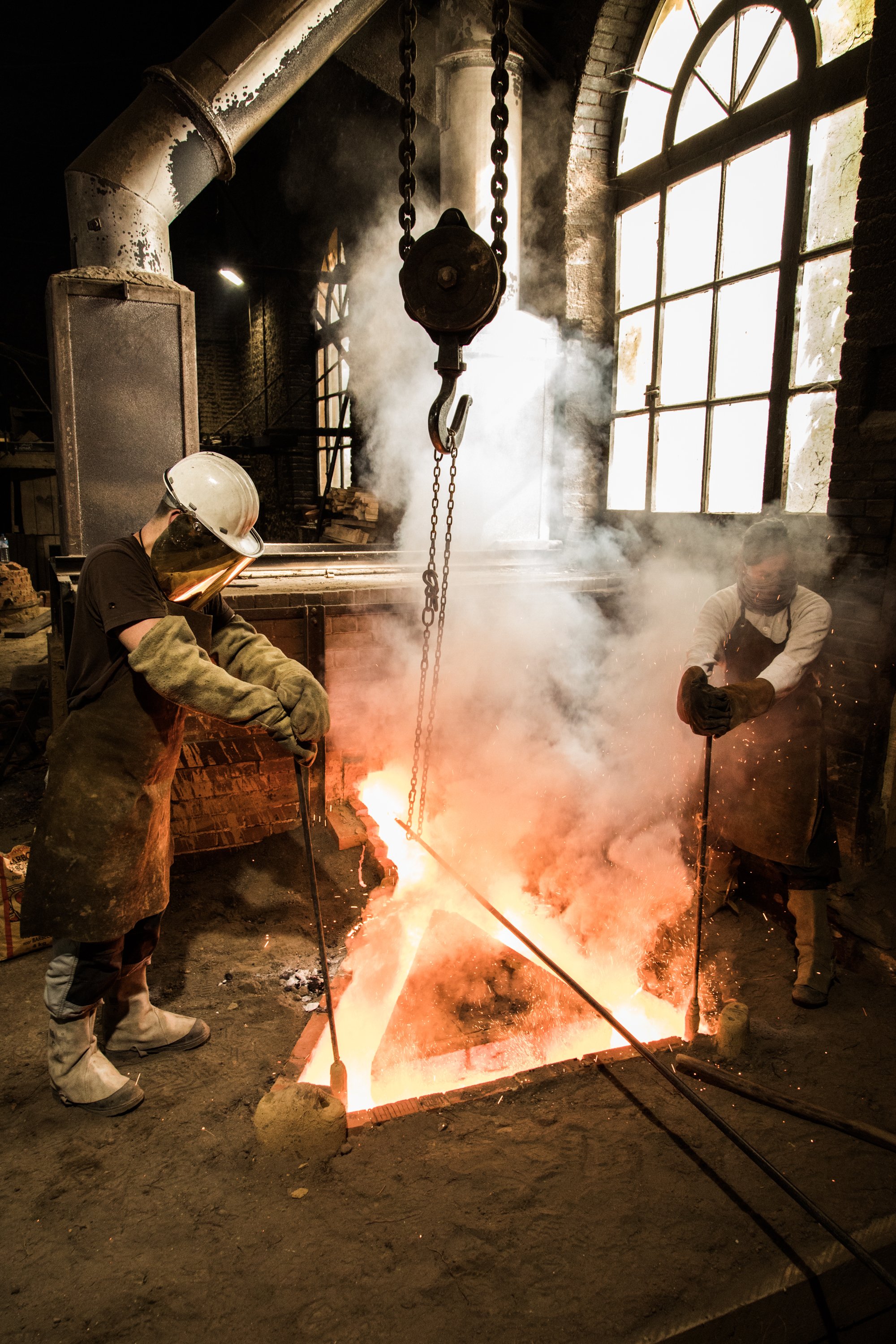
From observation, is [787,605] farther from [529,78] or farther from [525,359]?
[529,78]

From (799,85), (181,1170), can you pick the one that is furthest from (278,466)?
(181,1170)

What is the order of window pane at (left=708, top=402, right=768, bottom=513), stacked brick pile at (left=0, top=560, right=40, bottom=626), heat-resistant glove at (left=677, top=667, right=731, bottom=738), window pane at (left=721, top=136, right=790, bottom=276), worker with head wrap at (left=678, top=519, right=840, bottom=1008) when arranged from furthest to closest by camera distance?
stacked brick pile at (left=0, top=560, right=40, bottom=626) → window pane at (left=708, top=402, right=768, bottom=513) → window pane at (left=721, top=136, right=790, bottom=276) → worker with head wrap at (left=678, top=519, right=840, bottom=1008) → heat-resistant glove at (left=677, top=667, right=731, bottom=738)

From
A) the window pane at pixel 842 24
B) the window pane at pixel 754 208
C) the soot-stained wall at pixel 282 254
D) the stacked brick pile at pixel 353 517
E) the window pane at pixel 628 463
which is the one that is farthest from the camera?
the soot-stained wall at pixel 282 254

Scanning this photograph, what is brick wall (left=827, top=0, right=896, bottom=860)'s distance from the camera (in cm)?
405

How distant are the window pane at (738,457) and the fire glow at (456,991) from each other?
3.11 m

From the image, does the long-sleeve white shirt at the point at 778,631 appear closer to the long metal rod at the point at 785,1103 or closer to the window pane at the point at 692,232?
the long metal rod at the point at 785,1103

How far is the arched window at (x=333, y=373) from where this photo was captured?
1270cm

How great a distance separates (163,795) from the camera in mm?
3215

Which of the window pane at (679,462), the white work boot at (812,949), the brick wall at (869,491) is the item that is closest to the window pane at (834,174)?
the brick wall at (869,491)

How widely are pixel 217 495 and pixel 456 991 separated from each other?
2636 mm

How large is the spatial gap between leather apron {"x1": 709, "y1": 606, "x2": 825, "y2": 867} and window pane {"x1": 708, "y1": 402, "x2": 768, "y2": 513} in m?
1.81

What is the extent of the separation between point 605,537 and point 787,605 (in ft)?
10.6

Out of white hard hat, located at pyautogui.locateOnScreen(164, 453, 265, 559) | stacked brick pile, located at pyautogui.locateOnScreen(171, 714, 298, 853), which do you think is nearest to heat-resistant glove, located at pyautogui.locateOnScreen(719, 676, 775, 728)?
white hard hat, located at pyautogui.locateOnScreen(164, 453, 265, 559)

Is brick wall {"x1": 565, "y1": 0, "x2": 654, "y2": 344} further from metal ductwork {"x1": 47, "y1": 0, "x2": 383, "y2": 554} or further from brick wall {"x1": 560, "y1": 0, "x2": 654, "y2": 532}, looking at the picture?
metal ductwork {"x1": 47, "y1": 0, "x2": 383, "y2": 554}
